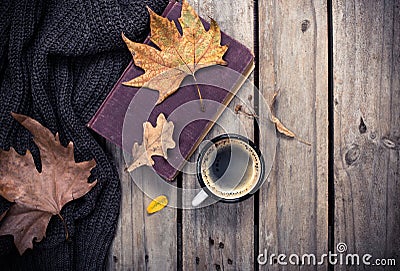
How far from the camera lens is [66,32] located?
975mm

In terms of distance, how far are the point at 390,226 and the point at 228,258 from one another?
35 centimetres

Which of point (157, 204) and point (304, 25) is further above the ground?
point (304, 25)

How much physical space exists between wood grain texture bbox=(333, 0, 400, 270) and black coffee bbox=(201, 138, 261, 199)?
0.19 meters

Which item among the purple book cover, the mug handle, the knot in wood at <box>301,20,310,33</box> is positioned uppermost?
the knot in wood at <box>301,20,310,33</box>

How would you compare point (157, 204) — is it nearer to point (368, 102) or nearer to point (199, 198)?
point (199, 198)

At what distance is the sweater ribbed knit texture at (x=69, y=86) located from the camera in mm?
971

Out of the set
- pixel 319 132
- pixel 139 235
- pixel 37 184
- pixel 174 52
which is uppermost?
pixel 174 52

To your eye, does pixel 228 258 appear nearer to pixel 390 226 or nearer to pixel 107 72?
pixel 390 226

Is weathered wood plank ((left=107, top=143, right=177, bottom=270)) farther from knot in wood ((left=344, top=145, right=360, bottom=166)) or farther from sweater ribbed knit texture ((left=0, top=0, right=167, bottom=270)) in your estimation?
knot in wood ((left=344, top=145, right=360, bottom=166))

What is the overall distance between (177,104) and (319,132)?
0.31m

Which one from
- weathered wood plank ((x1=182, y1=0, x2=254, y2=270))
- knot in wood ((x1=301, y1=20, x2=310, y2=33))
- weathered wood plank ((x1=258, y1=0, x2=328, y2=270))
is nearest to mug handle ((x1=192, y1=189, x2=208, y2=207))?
weathered wood plank ((x1=182, y1=0, x2=254, y2=270))

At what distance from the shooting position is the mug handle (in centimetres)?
98

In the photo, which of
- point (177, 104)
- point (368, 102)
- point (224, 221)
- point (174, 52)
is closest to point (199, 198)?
point (224, 221)

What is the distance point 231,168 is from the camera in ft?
3.16
